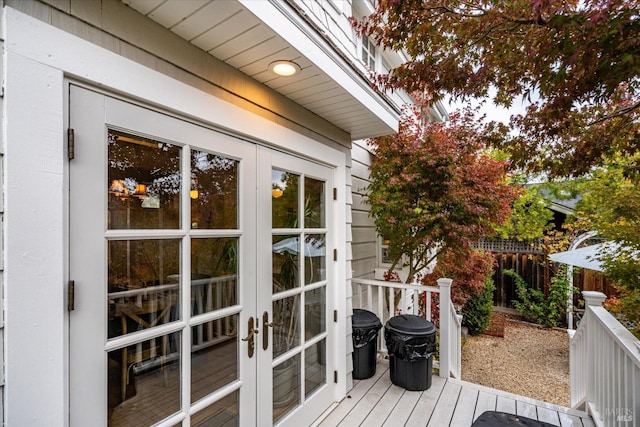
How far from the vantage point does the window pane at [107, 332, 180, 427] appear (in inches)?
58.1

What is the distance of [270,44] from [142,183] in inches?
39.8

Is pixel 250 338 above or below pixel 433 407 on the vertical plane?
above

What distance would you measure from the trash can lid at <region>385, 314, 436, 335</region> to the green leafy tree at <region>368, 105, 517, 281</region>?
1.32 metres

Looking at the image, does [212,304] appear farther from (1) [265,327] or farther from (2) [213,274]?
(1) [265,327]

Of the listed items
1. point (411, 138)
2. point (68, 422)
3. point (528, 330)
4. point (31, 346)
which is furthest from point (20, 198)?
point (528, 330)

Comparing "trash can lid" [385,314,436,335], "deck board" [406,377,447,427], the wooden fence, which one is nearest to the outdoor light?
"trash can lid" [385,314,436,335]

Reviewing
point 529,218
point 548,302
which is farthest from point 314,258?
point 529,218

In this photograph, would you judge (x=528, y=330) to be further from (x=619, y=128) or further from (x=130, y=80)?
(x=130, y=80)

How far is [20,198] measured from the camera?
45.7 inches

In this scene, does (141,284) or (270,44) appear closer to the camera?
(141,284)

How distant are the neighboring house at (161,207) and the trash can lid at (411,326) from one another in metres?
1.06

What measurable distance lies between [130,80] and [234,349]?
1.66 m

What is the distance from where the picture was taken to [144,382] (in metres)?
1.58

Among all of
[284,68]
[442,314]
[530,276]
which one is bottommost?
[530,276]
